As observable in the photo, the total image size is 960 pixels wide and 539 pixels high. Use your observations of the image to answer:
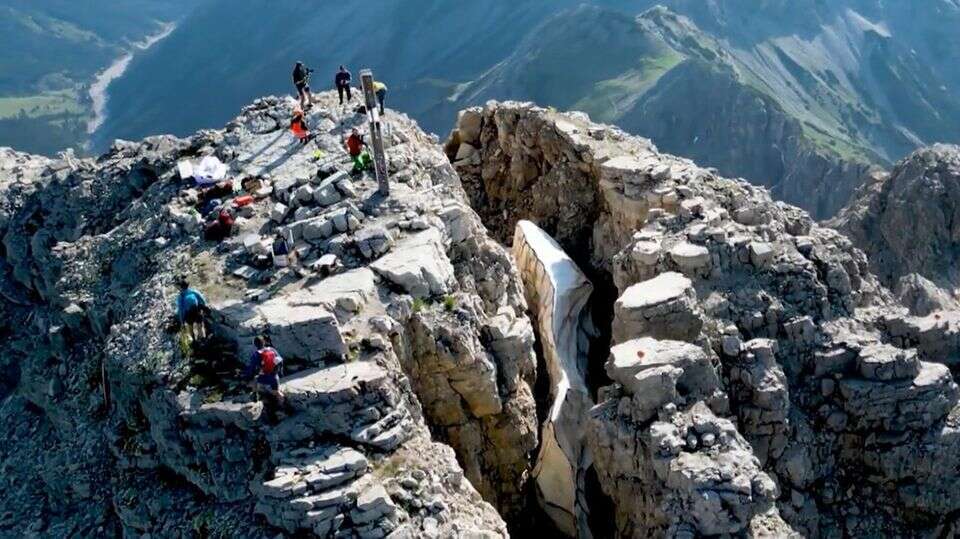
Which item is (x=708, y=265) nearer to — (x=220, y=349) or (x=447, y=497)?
(x=447, y=497)

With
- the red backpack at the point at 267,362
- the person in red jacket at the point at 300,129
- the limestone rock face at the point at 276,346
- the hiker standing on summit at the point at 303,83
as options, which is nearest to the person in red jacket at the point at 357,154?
the limestone rock face at the point at 276,346

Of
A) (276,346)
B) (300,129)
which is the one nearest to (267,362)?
(276,346)

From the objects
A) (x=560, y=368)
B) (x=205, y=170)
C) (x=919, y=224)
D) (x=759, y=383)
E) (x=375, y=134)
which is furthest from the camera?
(x=919, y=224)

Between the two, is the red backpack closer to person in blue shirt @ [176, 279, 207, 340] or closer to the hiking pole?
person in blue shirt @ [176, 279, 207, 340]

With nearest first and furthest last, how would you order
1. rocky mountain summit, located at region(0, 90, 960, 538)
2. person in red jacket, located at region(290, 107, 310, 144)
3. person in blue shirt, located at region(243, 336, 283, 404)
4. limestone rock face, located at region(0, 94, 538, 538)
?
limestone rock face, located at region(0, 94, 538, 538)
person in blue shirt, located at region(243, 336, 283, 404)
rocky mountain summit, located at region(0, 90, 960, 538)
person in red jacket, located at region(290, 107, 310, 144)

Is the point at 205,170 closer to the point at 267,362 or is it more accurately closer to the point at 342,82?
the point at 342,82

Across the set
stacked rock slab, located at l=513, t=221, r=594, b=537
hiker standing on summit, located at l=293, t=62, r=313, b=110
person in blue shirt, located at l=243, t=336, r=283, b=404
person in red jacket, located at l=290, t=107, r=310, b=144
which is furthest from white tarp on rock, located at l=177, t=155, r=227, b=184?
person in blue shirt, located at l=243, t=336, r=283, b=404

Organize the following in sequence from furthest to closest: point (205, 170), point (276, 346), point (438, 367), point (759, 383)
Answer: point (205, 170)
point (759, 383)
point (438, 367)
point (276, 346)
